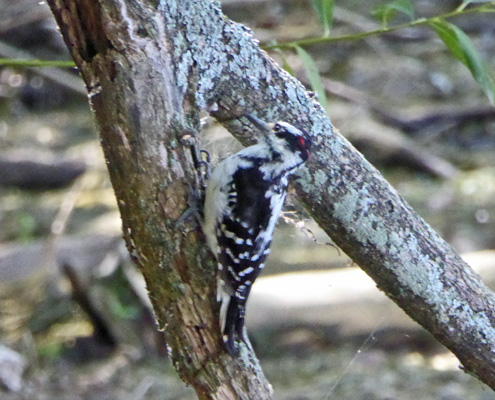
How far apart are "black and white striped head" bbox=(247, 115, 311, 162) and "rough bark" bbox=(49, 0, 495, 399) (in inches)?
1.3

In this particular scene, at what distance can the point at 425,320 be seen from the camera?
245 cm

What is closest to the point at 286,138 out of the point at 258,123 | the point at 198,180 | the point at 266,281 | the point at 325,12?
the point at 258,123

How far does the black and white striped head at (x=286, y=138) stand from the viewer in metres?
2.24

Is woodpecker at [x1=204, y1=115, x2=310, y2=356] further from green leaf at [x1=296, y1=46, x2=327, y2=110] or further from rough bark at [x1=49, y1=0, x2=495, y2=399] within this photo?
green leaf at [x1=296, y1=46, x2=327, y2=110]

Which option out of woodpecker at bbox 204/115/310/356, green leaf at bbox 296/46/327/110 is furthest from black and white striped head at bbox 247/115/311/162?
green leaf at bbox 296/46/327/110

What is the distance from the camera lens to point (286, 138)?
2.25m

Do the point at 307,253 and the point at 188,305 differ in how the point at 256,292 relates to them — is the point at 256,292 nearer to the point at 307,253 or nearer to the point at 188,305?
the point at 307,253

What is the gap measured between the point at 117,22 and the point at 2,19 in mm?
4378

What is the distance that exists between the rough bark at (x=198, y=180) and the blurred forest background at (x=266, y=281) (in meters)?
0.50

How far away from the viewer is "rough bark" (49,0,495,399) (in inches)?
80.3

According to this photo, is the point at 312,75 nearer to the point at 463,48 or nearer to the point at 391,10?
the point at 391,10

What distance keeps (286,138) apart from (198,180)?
29 cm

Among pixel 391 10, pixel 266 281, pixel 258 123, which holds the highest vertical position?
pixel 391 10

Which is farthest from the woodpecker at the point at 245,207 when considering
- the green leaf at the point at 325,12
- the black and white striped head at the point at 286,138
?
the green leaf at the point at 325,12
